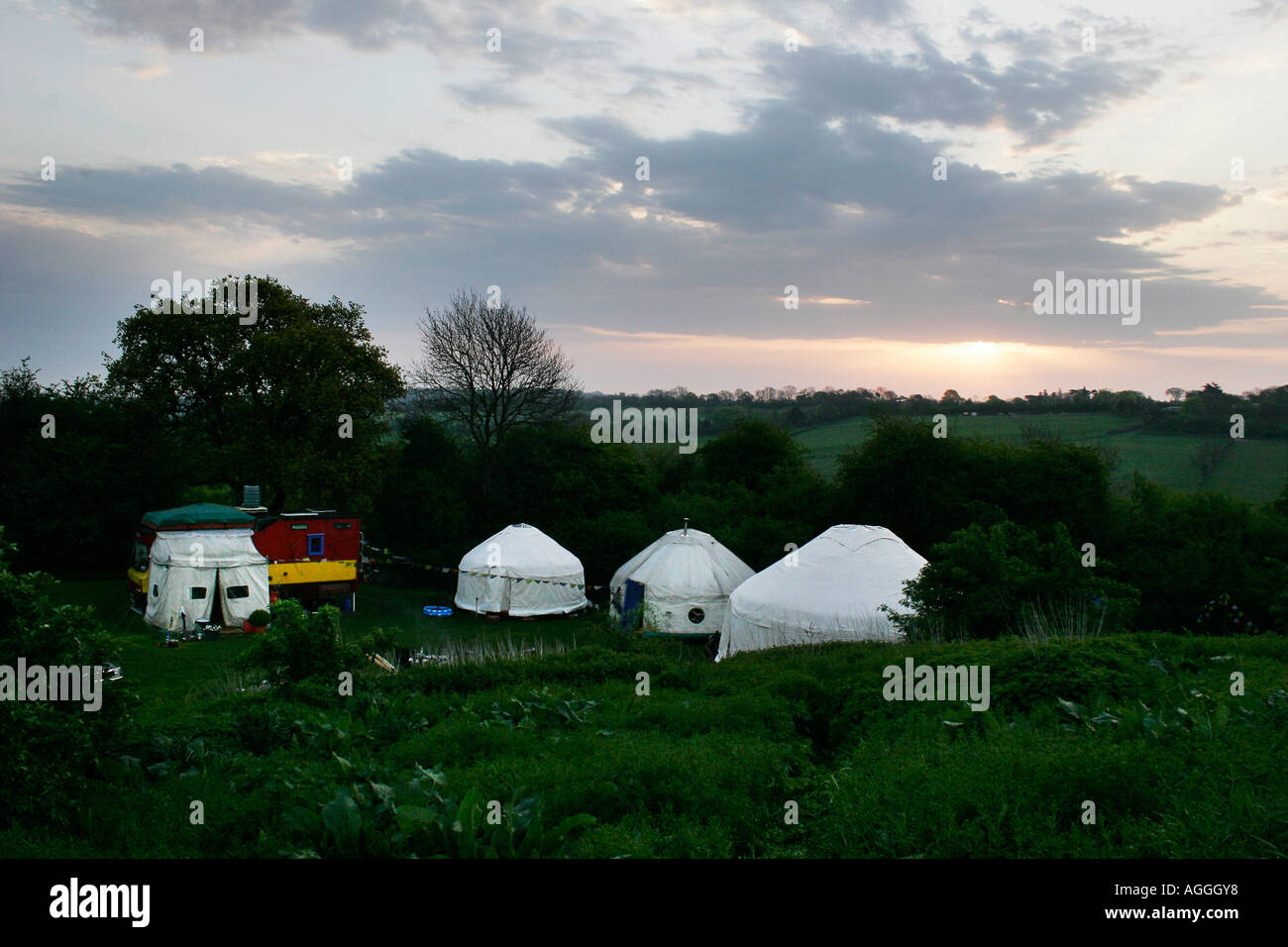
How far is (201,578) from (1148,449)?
1487 inches

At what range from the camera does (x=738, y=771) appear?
681 cm

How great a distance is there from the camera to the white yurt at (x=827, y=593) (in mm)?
16297

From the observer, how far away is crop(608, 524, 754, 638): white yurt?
74.5ft

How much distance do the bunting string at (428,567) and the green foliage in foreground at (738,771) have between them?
1462 centimetres

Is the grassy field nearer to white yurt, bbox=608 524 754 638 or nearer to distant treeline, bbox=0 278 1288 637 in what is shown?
distant treeline, bbox=0 278 1288 637

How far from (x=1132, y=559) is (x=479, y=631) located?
16070mm

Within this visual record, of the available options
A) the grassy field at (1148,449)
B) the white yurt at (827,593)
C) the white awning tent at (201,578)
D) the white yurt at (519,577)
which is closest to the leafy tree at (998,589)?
the white yurt at (827,593)


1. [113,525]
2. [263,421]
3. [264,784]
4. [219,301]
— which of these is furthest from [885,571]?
[113,525]

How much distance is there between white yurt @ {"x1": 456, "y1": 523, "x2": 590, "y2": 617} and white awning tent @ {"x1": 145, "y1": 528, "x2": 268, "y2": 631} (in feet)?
19.4

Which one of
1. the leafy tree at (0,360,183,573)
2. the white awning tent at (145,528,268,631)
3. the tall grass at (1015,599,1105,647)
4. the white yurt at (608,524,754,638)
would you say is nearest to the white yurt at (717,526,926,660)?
the tall grass at (1015,599,1105,647)

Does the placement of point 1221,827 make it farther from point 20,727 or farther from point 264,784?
point 20,727

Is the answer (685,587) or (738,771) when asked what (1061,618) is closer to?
(738,771)

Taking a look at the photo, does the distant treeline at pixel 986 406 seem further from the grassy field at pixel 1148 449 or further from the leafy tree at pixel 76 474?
the leafy tree at pixel 76 474

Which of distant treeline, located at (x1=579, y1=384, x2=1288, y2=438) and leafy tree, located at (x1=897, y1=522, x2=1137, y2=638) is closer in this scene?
leafy tree, located at (x1=897, y1=522, x2=1137, y2=638)
